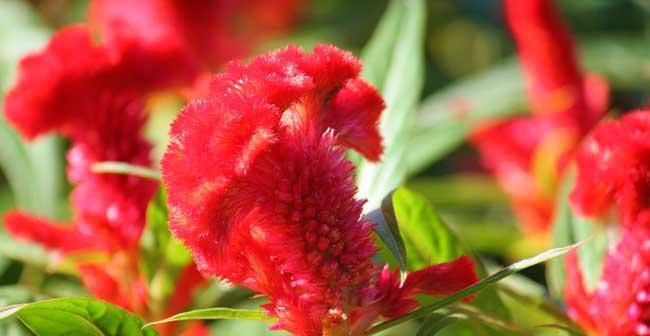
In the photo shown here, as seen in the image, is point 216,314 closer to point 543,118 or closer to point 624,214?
point 624,214

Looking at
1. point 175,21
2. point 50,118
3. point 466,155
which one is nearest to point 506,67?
point 466,155

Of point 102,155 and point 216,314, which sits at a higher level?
point 102,155

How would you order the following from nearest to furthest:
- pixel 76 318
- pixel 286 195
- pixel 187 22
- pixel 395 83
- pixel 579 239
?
pixel 286 195 → pixel 76 318 → pixel 579 239 → pixel 395 83 → pixel 187 22

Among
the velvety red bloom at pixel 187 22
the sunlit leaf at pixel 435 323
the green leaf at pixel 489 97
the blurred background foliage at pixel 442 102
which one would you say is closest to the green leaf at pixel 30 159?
the blurred background foliage at pixel 442 102

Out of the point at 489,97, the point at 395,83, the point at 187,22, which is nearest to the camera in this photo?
the point at 395,83

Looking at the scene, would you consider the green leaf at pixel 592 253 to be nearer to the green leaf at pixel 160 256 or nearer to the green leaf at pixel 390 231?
the green leaf at pixel 390 231

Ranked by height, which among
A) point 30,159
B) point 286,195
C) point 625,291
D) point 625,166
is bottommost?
point 625,291

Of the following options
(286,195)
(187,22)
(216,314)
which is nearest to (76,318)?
(216,314)

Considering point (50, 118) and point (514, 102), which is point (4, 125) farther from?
point (514, 102)
